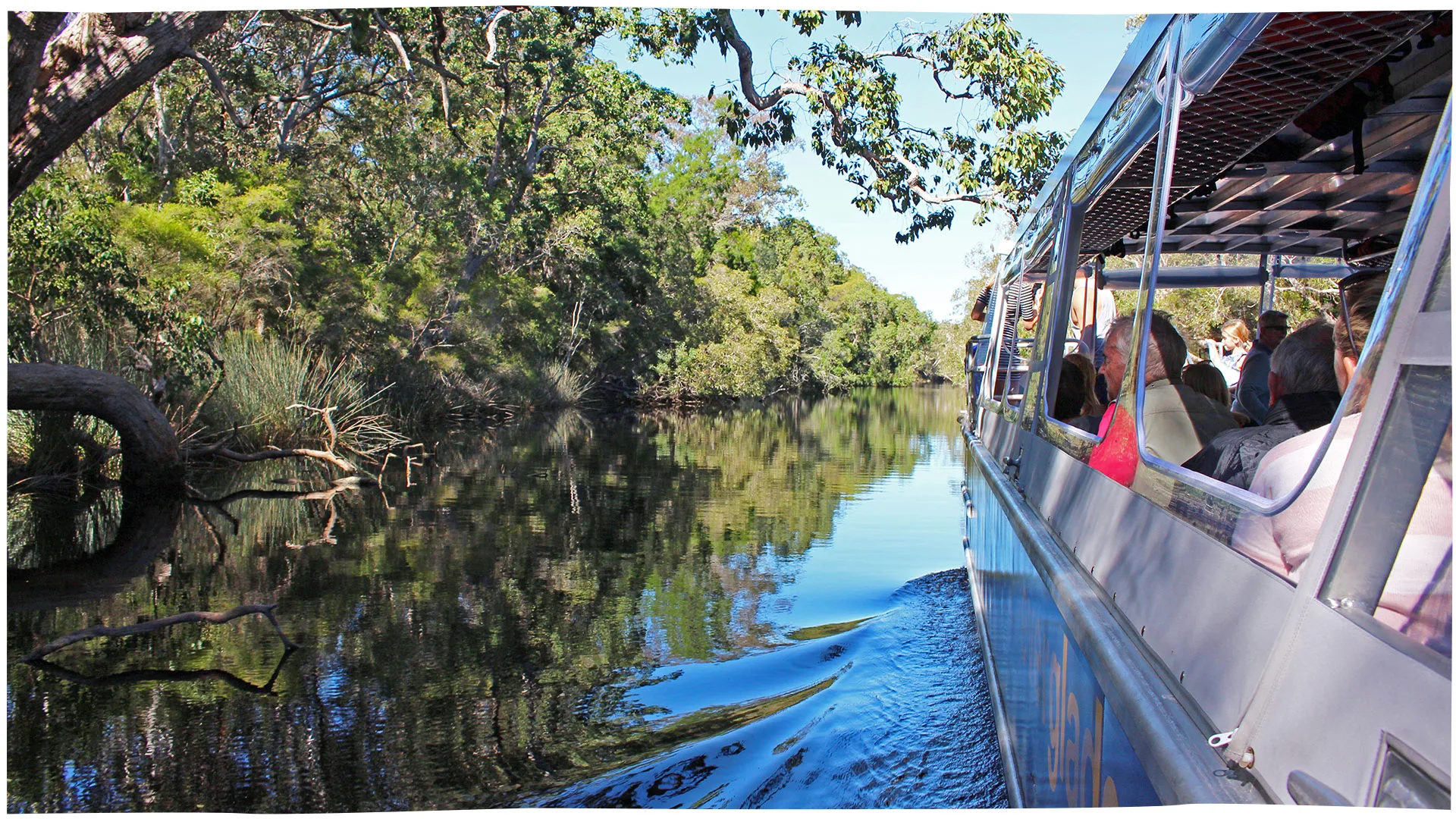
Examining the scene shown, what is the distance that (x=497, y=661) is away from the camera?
5.25m

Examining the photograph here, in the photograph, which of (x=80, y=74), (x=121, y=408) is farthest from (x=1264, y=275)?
(x=121, y=408)

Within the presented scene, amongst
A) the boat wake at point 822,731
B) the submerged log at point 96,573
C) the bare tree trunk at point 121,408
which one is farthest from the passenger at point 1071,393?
the bare tree trunk at point 121,408

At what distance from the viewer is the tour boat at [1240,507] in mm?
1039

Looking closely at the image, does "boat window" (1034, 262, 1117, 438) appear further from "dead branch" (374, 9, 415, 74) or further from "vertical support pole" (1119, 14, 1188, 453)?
"dead branch" (374, 9, 415, 74)

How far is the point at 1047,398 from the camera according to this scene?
3.93 m

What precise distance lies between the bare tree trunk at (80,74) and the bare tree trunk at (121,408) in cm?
268

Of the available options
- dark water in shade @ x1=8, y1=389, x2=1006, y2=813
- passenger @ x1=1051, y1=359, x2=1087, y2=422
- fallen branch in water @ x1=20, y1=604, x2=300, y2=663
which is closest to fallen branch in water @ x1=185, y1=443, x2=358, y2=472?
dark water in shade @ x1=8, y1=389, x2=1006, y2=813

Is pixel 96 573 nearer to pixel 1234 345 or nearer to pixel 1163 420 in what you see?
pixel 1163 420

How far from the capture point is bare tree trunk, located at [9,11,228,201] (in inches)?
232

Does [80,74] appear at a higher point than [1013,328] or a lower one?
higher

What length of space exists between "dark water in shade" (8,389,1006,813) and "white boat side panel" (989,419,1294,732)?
1876mm

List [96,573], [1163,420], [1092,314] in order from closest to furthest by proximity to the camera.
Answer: [1163,420], [1092,314], [96,573]

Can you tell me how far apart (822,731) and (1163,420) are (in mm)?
2358

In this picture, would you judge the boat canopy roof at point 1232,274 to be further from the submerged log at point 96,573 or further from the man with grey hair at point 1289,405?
the submerged log at point 96,573
